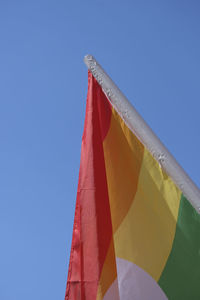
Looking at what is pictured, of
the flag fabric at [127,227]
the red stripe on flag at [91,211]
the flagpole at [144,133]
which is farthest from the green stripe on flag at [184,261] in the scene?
the red stripe on flag at [91,211]

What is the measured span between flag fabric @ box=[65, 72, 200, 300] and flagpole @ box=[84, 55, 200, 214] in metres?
0.08

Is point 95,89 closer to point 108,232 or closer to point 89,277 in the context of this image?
point 108,232

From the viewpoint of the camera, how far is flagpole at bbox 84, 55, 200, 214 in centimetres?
337

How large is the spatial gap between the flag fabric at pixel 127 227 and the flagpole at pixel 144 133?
78mm

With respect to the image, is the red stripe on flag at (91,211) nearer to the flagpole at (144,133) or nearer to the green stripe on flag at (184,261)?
the flagpole at (144,133)

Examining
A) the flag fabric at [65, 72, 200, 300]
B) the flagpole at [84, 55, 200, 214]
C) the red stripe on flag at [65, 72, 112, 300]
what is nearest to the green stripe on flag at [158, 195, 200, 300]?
the flag fabric at [65, 72, 200, 300]

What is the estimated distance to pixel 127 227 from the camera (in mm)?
3420

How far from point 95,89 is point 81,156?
60 centimetres

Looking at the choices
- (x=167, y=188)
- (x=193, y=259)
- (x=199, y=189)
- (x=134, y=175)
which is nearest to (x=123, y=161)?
(x=134, y=175)

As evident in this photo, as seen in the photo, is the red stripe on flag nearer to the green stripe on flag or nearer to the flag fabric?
the flag fabric

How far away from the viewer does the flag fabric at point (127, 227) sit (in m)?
3.29

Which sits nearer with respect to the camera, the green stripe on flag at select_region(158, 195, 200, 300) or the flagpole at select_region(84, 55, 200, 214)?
the green stripe on flag at select_region(158, 195, 200, 300)

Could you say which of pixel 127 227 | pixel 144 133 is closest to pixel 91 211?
pixel 127 227

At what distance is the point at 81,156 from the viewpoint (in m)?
3.77
